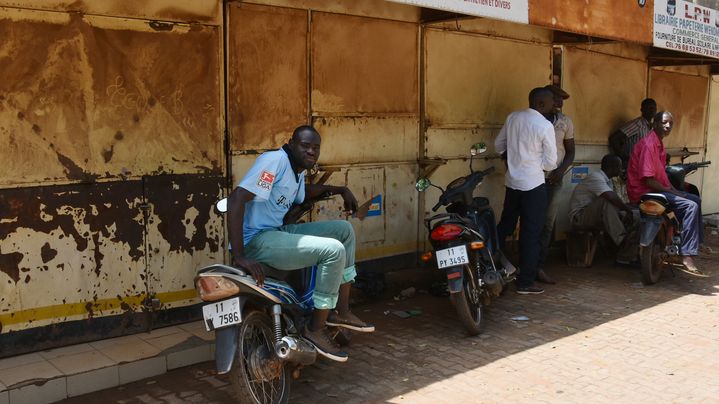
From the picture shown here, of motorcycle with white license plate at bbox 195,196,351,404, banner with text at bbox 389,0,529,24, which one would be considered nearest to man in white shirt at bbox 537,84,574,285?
banner with text at bbox 389,0,529,24

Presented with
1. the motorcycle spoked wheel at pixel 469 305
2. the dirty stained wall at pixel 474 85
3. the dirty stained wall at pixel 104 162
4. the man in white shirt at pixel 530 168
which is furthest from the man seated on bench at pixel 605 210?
the dirty stained wall at pixel 104 162

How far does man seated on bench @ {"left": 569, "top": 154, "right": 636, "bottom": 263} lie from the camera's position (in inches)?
305

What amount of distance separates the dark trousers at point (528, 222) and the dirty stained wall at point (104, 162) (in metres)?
3.09

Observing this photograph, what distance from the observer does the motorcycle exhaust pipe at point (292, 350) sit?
379 centimetres

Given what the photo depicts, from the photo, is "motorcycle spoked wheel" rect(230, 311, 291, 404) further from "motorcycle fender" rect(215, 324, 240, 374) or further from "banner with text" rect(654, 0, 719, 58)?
"banner with text" rect(654, 0, 719, 58)

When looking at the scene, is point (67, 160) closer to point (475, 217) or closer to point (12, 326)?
point (12, 326)

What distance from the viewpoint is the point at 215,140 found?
5.35 metres

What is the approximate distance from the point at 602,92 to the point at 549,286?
372cm

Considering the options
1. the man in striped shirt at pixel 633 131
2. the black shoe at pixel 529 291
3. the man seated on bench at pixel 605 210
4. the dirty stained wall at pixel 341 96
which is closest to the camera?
the dirty stained wall at pixel 341 96

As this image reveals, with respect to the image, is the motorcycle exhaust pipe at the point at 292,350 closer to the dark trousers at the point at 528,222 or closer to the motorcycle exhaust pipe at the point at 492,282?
the motorcycle exhaust pipe at the point at 492,282

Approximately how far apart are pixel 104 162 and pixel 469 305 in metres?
3.04

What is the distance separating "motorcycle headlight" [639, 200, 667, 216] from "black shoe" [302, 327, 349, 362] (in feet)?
14.4

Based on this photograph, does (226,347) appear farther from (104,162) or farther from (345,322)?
(104,162)

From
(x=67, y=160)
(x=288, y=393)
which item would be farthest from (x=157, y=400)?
(x=67, y=160)
